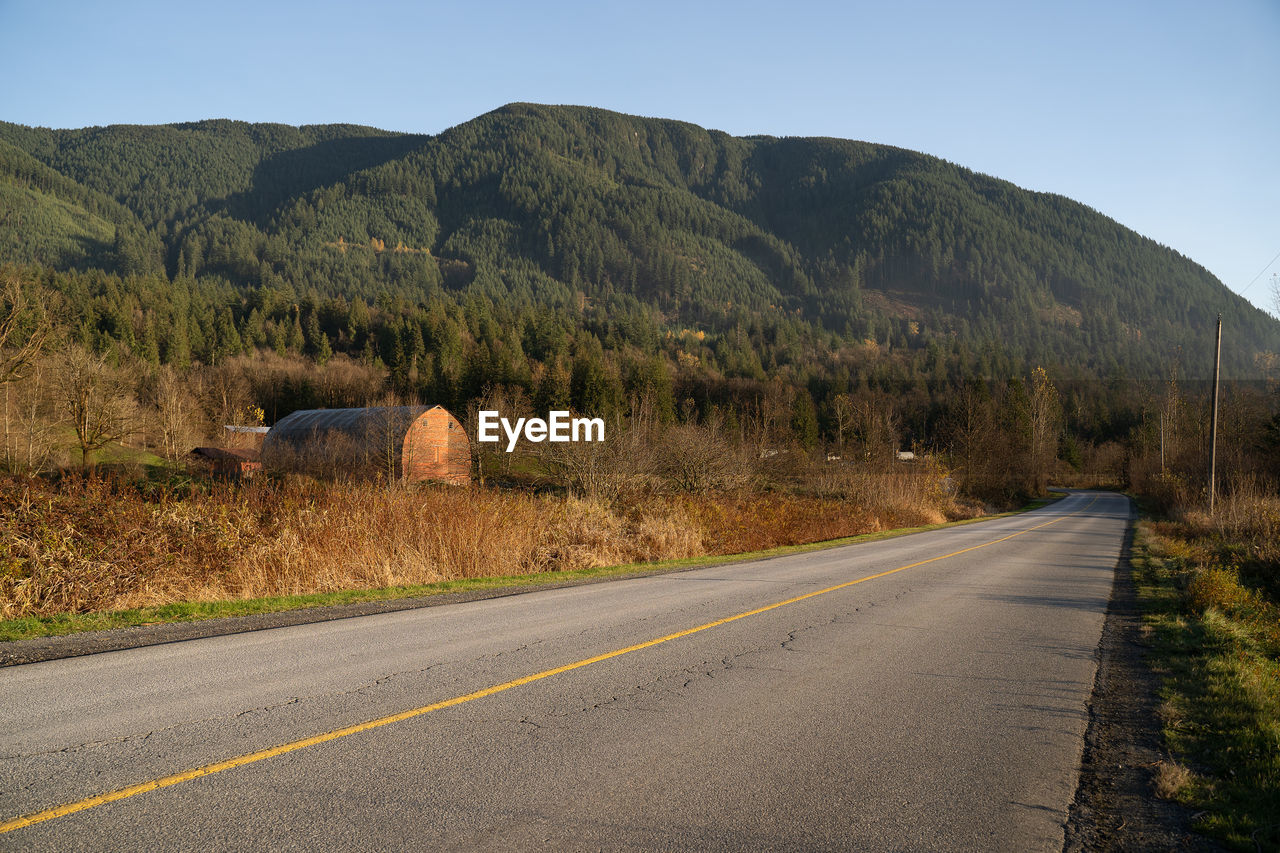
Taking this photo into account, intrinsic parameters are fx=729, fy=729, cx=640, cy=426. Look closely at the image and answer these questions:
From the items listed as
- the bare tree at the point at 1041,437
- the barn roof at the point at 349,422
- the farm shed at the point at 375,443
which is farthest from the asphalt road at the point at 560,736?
the bare tree at the point at 1041,437

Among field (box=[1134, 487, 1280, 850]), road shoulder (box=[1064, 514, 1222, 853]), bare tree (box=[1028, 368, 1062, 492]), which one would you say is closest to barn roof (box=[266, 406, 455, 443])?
field (box=[1134, 487, 1280, 850])

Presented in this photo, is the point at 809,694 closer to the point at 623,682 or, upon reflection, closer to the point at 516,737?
the point at 623,682

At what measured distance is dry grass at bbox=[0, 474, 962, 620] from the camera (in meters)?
10.2

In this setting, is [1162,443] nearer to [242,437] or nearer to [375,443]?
[375,443]

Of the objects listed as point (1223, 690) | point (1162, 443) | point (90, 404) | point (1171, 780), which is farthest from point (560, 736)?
point (1162, 443)

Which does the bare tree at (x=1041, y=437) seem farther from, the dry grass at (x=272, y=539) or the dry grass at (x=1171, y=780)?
the dry grass at (x=1171, y=780)

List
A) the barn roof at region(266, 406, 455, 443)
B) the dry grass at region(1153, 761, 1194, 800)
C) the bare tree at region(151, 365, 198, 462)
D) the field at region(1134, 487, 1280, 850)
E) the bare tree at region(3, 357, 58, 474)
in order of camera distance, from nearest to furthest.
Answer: the field at region(1134, 487, 1280, 850) < the dry grass at region(1153, 761, 1194, 800) < the bare tree at region(3, 357, 58, 474) < the barn roof at region(266, 406, 455, 443) < the bare tree at region(151, 365, 198, 462)

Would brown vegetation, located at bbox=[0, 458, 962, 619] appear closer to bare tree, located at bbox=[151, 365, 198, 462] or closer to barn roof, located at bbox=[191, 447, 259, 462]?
barn roof, located at bbox=[191, 447, 259, 462]

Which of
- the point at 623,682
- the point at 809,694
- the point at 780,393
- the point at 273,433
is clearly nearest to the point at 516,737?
the point at 623,682

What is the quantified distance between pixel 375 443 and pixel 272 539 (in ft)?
113

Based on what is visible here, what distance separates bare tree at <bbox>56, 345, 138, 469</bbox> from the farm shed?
9234 millimetres

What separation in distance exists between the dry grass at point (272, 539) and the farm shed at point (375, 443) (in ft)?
81.1

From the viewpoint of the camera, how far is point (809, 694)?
21.2 ft

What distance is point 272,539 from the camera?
1259 centimetres
